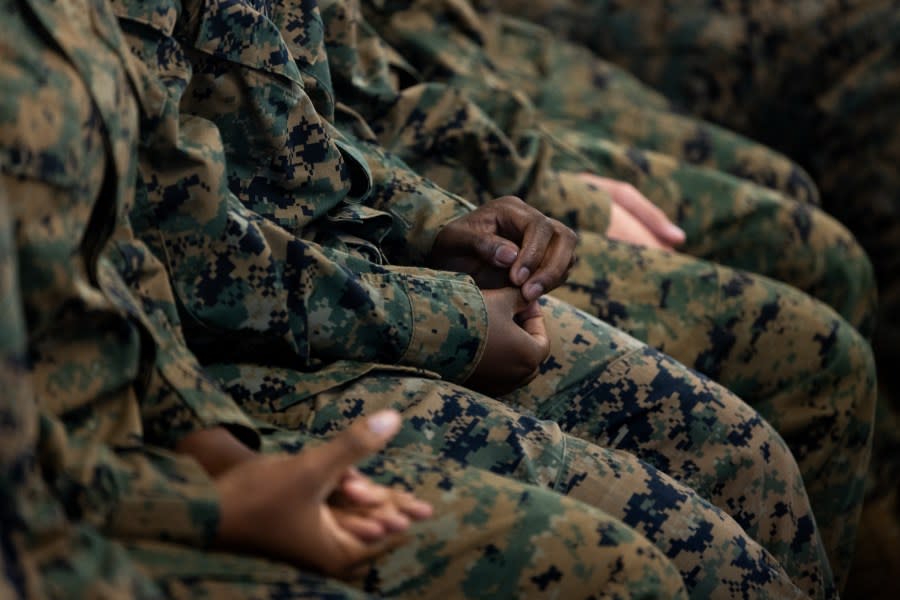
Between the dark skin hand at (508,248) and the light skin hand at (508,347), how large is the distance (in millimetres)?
27

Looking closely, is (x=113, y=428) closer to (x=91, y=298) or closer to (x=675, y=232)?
(x=91, y=298)

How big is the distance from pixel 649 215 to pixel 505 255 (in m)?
0.64

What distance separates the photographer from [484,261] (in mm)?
1401

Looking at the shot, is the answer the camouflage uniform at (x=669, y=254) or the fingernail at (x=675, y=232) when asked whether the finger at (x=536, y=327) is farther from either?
the fingernail at (x=675, y=232)

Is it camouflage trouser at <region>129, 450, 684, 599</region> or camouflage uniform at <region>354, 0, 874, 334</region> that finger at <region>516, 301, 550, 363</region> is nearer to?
camouflage trouser at <region>129, 450, 684, 599</region>

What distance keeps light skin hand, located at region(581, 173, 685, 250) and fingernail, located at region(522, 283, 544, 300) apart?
552 mm

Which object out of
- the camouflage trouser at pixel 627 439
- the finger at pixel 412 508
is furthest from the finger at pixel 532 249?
the finger at pixel 412 508

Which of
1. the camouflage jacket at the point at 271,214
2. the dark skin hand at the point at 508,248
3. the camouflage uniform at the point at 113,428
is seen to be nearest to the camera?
the camouflage uniform at the point at 113,428

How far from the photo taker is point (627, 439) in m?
1.38

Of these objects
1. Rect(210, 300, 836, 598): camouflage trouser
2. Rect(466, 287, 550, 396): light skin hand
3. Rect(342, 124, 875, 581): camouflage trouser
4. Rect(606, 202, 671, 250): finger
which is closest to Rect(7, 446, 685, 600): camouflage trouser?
Rect(210, 300, 836, 598): camouflage trouser

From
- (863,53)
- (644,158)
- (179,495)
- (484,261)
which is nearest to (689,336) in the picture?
(484,261)

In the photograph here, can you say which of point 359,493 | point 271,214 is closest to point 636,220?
point 271,214

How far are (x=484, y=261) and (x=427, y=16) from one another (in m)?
0.73

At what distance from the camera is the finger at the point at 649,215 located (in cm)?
192
